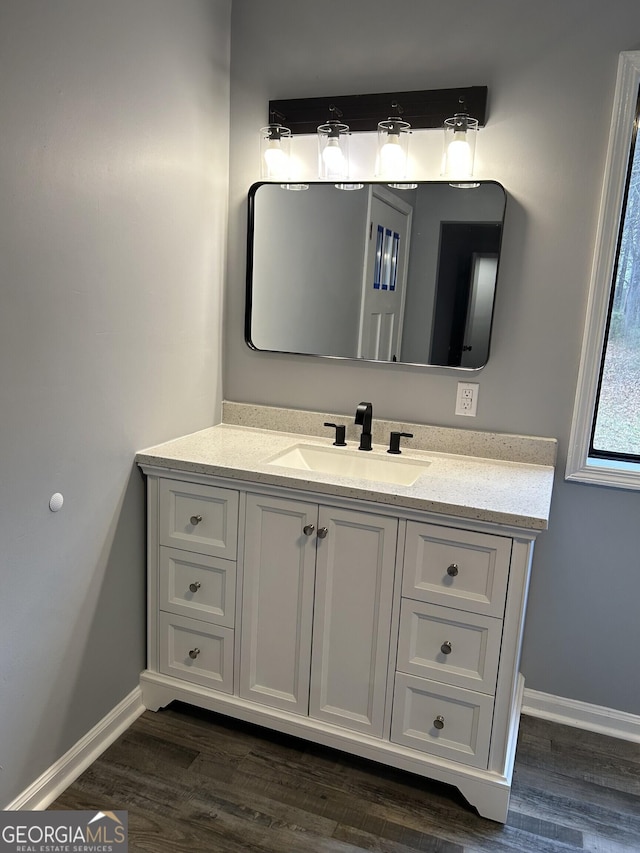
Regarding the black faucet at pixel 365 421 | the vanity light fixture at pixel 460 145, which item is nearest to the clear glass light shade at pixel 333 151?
the vanity light fixture at pixel 460 145

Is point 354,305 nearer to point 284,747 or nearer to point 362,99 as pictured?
point 362,99

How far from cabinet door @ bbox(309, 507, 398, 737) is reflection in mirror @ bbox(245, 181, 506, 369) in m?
0.71

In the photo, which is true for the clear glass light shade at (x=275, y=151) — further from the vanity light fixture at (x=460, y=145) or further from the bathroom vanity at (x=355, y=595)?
the bathroom vanity at (x=355, y=595)

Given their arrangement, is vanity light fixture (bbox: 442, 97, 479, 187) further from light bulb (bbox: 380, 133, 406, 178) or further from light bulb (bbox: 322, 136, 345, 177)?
light bulb (bbox: 322, 136, 345, 177)

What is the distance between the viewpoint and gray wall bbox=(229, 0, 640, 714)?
79.4 inches

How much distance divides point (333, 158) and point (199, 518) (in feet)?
4.26

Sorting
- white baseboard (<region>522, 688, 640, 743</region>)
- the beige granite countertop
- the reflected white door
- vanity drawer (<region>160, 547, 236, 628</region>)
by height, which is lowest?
white baseboard (<region>522, 688, 640, 743</region>)

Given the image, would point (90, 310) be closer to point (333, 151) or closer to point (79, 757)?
point (333, 151)

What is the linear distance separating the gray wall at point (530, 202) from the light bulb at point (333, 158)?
0.21 meters

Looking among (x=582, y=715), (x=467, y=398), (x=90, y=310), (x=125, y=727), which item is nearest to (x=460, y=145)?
(x=467, y=398)

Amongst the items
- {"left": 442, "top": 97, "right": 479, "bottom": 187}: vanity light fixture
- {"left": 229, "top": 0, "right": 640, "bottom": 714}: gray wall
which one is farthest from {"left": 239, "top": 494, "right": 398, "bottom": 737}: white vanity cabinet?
{"left": 442, "top": 97, "right": 479, "bottom": 187}: vanity light fixture

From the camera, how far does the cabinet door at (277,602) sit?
6.50 feet

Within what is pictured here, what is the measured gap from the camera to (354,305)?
236cm

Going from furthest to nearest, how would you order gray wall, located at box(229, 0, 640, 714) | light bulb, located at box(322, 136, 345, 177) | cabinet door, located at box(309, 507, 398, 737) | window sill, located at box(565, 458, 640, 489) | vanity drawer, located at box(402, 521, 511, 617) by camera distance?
1. light bulb, located at box(322, 136, 345, 177)
2. window sill, located at box(565, 458, 640, 489)
3. gray wall, located at box(229, 0, 640, 714)
4. cabinet door, located at box(309, 507, 398, 737)
5. vanity drawer, located at box(402, 521, 511, 617)
